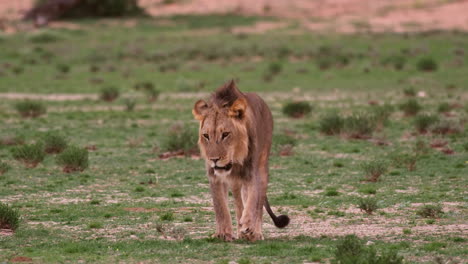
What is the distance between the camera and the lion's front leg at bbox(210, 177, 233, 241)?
36.6 feet

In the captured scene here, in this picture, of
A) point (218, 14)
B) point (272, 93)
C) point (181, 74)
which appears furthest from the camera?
point (218, 14)

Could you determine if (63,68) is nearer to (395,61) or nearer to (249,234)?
(395,61)

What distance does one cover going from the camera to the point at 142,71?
4647 cm

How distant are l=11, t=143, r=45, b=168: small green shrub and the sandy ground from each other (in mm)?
43847

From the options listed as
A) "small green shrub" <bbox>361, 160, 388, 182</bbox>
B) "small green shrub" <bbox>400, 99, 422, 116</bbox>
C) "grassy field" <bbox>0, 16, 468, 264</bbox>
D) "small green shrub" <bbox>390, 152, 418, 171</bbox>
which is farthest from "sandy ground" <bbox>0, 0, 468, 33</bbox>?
"small green shrub" <bbox>361, 160, 388, 182</bbox>

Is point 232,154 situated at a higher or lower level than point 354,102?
higher

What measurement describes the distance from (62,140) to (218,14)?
50.0 metres

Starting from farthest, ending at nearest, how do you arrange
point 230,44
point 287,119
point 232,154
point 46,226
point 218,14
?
point 218,14, point 230,44, point 287,119, point 46,226, point 232,154

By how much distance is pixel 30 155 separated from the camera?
1973 centimetres

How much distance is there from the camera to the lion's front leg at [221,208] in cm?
1116

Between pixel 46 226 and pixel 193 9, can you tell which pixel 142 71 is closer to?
pixel 193 9

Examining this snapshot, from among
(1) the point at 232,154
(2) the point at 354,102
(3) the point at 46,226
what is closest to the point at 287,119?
(2) the point at 354,102

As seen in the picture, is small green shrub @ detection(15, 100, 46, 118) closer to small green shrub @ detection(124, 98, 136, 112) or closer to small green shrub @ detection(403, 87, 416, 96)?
small green shrub @ detection(124, 98, 136, 112)

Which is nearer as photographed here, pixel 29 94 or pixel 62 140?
pixel 62 140
